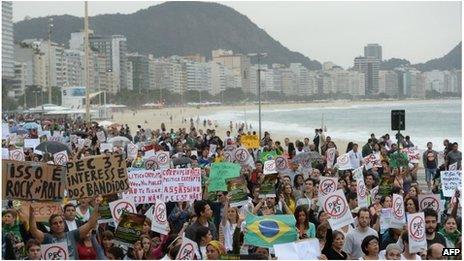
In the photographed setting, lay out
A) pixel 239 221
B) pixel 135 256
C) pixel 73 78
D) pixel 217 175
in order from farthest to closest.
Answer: pixel 73 78
pixel 217 175
pixel 239 221
pixel 135 256

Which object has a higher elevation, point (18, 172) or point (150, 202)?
point (18, 172)

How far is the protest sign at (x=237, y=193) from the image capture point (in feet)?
27.4

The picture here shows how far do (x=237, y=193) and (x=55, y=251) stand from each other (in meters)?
2.81

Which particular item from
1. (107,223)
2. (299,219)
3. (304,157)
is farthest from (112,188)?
(304,157)

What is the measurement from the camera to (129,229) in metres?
6.62

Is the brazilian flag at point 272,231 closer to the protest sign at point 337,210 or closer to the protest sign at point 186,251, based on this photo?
the protest sign at point 337,210

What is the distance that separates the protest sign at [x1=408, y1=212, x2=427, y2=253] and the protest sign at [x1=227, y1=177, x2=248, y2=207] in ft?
7.88

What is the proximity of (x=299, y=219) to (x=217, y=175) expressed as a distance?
2455mm

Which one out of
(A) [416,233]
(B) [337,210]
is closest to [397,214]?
(B) [337,210]

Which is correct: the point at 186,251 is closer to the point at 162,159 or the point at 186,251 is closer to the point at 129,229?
the point at 129,229

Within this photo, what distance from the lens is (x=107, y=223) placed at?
295 inches

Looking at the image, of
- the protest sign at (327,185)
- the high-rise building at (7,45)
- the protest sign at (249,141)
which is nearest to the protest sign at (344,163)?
the protest sign at (327,185)

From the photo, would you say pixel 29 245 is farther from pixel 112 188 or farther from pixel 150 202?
pixel 150 202

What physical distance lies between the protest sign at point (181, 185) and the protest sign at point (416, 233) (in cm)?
289
